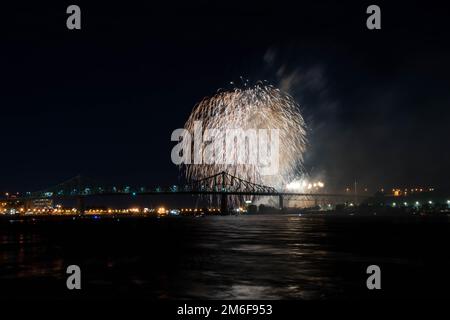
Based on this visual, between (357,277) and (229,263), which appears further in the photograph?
(229,263)

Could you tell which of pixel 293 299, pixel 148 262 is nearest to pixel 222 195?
pixel 148 262
